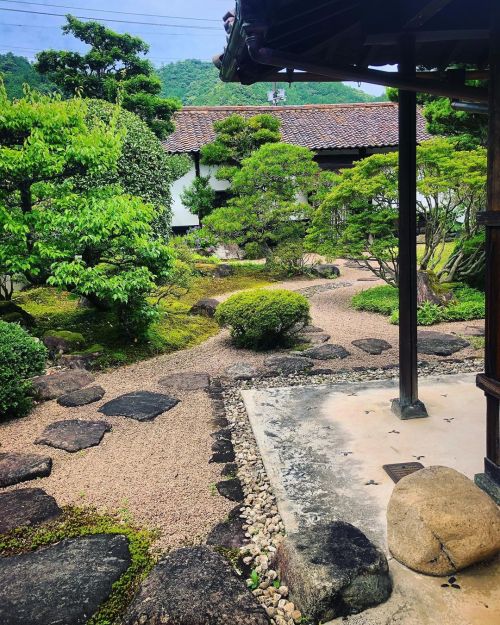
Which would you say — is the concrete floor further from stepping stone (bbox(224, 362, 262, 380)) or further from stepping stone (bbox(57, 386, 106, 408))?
stepping stone (bbox(57, 386, 106, 408))

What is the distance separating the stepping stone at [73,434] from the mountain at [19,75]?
18944 mm

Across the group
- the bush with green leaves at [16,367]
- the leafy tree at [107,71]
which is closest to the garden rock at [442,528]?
the bush with green leaves at [16,367]

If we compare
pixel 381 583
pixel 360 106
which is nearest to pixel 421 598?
pixel 381 583

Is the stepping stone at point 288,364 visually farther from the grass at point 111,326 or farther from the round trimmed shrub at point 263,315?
the grass at point 111,326

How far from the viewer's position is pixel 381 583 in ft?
8.19

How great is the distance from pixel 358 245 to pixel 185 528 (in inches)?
296

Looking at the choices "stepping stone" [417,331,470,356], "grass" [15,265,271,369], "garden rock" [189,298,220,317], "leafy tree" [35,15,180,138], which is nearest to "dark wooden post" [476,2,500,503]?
"stepping stone" [417,331,470,356]

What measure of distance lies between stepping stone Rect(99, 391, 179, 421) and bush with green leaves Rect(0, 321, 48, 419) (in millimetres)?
806

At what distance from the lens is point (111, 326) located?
8188 millimetres

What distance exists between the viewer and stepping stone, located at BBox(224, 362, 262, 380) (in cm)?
646

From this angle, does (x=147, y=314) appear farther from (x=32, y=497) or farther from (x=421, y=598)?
(x=421, y=598)

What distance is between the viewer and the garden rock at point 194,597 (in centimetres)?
229

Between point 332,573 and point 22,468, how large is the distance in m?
2.67

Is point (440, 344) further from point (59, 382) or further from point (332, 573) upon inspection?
point (332, 573)
